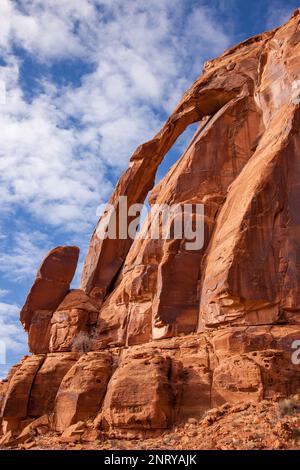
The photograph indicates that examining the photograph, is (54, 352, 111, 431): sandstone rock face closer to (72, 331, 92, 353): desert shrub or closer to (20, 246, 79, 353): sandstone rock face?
(72, 331, 92, 353): desert shrub

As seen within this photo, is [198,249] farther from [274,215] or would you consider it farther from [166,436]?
[166,436]

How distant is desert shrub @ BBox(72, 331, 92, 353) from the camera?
25.0 metres

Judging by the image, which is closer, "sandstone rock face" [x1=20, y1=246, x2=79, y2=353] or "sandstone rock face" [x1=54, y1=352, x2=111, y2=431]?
"sandstone rock face" [x1=54, y1=352, x2=111, y2=431]

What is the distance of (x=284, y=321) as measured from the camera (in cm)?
1669

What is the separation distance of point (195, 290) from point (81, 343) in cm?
735

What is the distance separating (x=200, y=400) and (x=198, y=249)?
7.22m

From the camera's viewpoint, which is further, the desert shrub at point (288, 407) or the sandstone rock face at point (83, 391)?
the sandstone rock face at point (83, 391)

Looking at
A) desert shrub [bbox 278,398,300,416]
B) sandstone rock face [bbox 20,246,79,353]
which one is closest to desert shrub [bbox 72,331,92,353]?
sandstone rock face [bbox 20,246,79,353]

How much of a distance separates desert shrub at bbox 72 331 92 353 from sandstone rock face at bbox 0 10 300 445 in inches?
2.5

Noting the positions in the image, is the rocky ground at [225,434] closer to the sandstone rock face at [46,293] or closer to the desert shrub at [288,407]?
the desert shrub at [288,407]

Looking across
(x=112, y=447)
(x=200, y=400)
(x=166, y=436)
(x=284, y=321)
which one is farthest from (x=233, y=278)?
(x=112, y=447)

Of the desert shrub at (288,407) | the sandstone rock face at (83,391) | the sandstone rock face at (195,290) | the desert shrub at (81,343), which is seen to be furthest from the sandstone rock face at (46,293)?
the desert shrub at (288,407)

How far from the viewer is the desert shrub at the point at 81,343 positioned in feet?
82.1

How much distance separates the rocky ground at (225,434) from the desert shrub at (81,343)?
7940 millimetres
